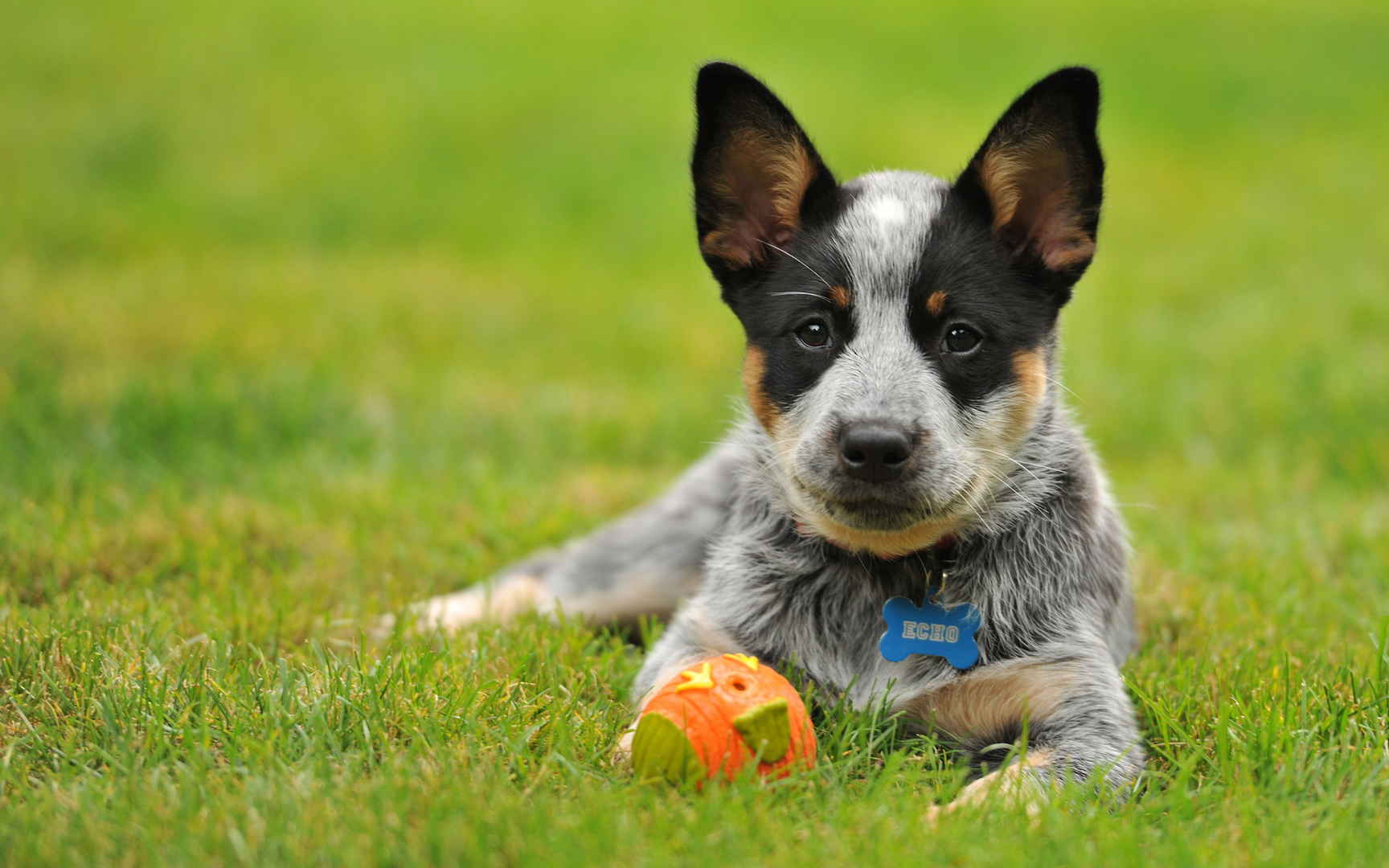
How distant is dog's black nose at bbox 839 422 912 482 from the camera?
3.46 m

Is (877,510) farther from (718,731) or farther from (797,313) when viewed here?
(718,731)

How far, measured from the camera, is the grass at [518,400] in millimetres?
3107

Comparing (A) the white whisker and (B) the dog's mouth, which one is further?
(A) the white whisker

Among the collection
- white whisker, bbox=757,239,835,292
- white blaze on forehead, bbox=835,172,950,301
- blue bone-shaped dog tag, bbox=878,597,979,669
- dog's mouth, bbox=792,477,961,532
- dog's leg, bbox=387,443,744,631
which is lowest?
dog's leg, bbox=387,443,744,631

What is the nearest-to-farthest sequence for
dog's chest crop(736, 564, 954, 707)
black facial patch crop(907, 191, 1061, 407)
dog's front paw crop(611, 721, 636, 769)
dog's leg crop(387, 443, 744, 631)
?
dog's front paw crop(611, 721, 636, 769), black facial patch crop(907, 191, 1061, 407), dog's chest crop(736, 564, 954, 707), dog's leg crop(387, 443, 744, 631)

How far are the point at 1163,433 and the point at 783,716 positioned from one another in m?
5.40

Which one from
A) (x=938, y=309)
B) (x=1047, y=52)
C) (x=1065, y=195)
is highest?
(x=1047, y=52)

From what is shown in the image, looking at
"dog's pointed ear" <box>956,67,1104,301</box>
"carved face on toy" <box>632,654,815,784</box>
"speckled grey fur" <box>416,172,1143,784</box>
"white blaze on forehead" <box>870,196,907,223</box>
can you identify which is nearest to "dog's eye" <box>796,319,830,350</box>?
"speckled grey fur" <box>416,172,1143,784</box>

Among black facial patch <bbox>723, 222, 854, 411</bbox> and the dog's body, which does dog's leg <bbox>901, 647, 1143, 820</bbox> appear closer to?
the dog's body

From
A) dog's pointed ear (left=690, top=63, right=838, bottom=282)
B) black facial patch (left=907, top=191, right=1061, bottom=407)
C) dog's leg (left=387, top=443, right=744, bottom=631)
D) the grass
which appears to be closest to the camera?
the grass

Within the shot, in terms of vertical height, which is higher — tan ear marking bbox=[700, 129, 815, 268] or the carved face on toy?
tan ear marking bbox=[700, 129, 815, 268]

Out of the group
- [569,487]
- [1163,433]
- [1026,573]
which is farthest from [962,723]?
[1163,433]

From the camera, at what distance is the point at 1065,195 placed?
387cm

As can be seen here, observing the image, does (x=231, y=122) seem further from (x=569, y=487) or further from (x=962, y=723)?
(x=962, y=723)
